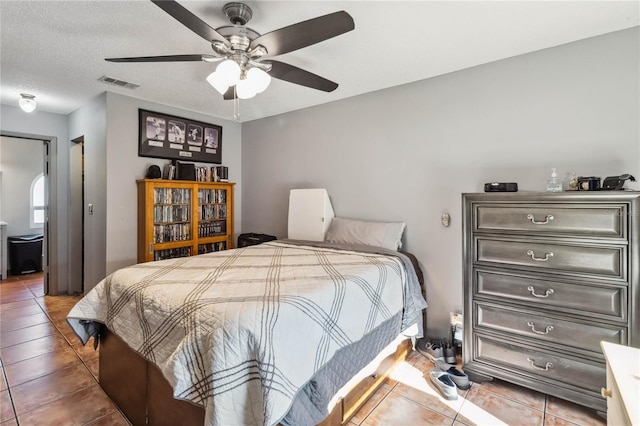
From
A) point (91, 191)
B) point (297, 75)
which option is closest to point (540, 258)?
point (297, 75)

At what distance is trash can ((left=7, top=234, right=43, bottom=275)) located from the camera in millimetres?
5090

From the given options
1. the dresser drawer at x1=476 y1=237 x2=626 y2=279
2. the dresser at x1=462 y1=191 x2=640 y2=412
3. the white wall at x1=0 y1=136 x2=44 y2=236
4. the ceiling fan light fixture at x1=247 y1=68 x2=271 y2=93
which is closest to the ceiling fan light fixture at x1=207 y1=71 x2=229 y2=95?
the ceiling fan light fixture at x1=247 y1=68 x2=271 y2=93

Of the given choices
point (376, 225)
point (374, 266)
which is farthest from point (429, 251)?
point (374, 266)

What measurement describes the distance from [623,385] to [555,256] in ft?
4.06

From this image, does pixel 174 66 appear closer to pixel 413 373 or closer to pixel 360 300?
pixel 360 300

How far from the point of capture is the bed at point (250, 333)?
3.80 feet

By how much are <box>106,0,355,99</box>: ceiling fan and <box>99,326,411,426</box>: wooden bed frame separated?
1.60 m

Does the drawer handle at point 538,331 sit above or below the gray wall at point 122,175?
below

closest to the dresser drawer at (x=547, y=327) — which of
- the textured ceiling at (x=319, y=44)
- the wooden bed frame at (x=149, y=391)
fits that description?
the wooden bed frame at (x=149, y=391)

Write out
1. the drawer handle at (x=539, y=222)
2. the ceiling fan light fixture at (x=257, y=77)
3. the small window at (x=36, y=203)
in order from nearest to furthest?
the ceiling fan light fixture at (x=257, y=77)
the drawer handle at (x=539, y=222)
the small window at (x=36, y=203)

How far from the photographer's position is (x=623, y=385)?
863mm

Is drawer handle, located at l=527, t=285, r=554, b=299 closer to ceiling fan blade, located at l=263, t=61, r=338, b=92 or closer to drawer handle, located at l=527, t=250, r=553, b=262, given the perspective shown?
drawer handle, located at l=527, t=250, r=553, b=262

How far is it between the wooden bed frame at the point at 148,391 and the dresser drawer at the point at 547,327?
781 mm

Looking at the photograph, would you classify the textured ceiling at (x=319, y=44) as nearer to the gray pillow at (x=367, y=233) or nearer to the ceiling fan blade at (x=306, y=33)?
the ceiling fan blade at (x=306, y=33)
